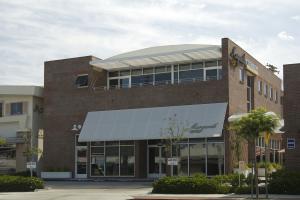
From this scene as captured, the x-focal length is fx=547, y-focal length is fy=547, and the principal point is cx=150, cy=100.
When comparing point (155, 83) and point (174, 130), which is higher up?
point (155, 83)

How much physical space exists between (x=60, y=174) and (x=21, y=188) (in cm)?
1354

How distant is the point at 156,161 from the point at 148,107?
4.46 meters

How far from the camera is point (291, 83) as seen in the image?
31.0 metres

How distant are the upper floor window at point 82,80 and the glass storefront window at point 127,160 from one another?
6940 millimetres

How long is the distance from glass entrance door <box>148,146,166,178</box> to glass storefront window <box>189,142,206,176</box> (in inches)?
115

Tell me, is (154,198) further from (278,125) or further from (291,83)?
(291,83)

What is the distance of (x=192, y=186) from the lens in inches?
1123

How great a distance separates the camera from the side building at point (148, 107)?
40.9m

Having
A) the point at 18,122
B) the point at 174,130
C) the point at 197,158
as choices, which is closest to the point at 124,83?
the point at 174,130

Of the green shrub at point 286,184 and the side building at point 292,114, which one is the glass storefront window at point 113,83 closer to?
the side building at point 292,114

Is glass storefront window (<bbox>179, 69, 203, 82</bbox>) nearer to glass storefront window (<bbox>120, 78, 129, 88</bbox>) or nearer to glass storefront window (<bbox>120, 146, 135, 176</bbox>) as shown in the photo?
glass storefront window (<bbox>120, 78, 129, 88</bbox>)

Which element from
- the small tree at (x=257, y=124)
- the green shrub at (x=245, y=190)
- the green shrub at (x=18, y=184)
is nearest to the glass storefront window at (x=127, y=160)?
the green shrub at (x=18, y=184)

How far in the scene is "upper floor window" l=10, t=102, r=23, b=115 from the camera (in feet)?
172

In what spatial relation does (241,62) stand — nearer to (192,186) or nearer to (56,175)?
(192,186)
